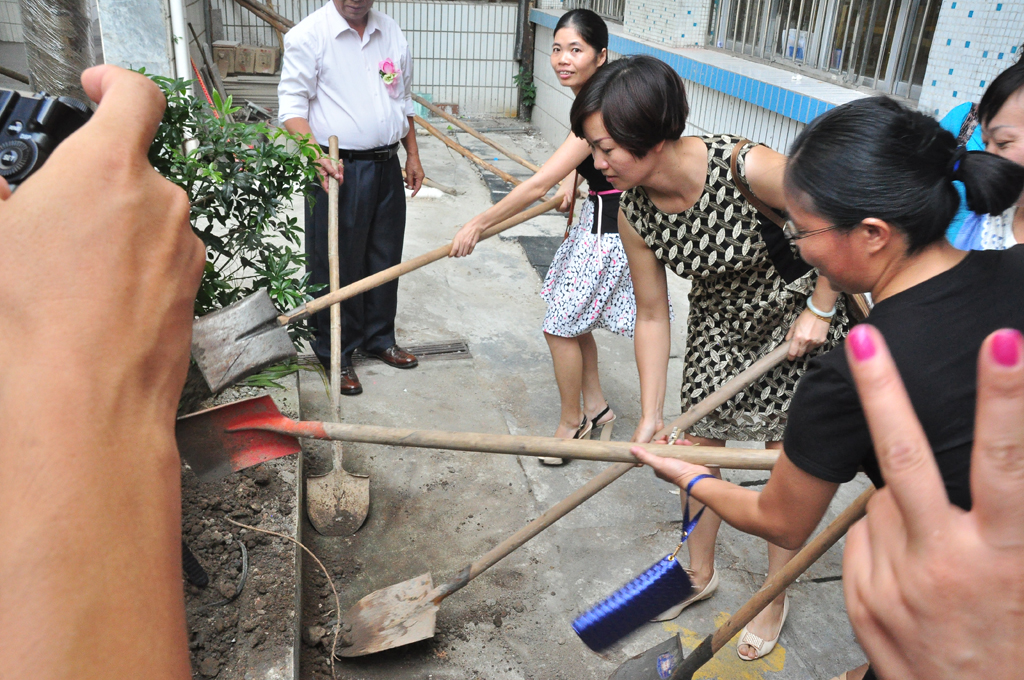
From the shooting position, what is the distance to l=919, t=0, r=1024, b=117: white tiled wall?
306cm

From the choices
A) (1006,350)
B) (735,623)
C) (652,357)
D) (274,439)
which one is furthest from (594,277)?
(1006,350)

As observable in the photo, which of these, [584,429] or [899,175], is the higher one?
[899,175]

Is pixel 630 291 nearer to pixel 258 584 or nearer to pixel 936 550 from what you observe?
pixel 258 584

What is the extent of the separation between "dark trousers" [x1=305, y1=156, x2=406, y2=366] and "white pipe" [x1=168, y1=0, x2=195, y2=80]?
2072mm

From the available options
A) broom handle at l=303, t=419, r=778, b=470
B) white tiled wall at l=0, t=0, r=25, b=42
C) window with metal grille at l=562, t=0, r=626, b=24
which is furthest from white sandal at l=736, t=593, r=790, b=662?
white tiled wall at l=0, t=0, r=25, b=42

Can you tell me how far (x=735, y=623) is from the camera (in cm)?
181

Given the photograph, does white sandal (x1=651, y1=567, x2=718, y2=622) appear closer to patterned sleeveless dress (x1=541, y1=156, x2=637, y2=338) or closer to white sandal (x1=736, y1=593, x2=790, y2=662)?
white sandal (x1=736, y1=593, x2=790, y2=662)

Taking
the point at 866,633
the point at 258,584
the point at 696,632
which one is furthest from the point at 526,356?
the point at 866,633

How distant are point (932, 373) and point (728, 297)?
1350 mm

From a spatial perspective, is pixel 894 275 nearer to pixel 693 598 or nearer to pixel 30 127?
pixel 30 127

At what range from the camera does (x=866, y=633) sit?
68 cm

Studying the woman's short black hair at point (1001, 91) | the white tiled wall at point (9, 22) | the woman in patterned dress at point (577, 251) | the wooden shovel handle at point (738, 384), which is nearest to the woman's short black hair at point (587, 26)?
the woman in patterned dress at point (577, 251)

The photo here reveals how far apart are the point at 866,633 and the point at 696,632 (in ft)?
7.23

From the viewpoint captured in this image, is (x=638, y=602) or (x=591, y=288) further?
(x=591, y=288)
